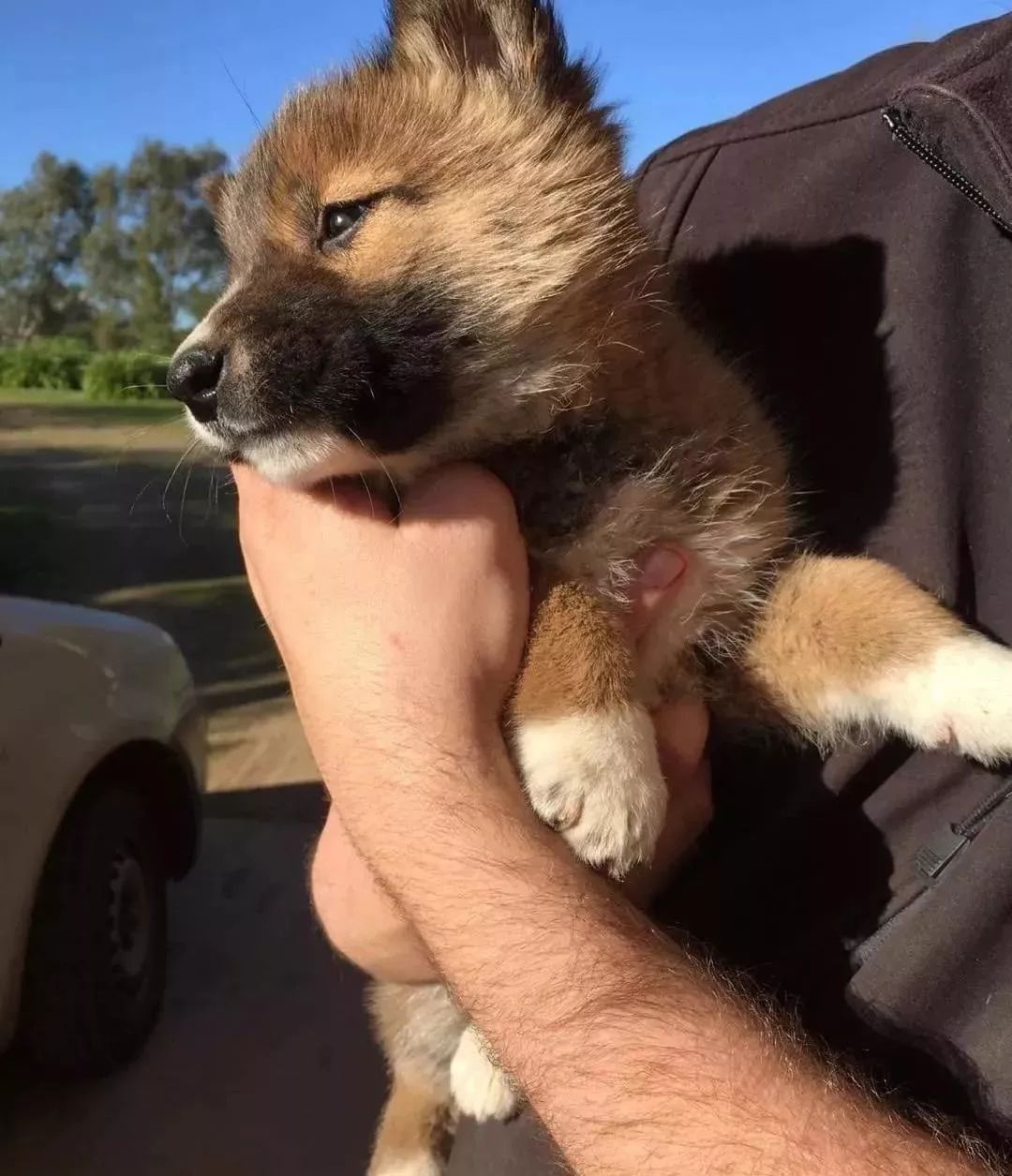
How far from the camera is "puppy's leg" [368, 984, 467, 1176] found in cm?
202

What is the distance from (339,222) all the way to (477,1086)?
161 centimetres

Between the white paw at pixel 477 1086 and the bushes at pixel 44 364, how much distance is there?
5.18 meters

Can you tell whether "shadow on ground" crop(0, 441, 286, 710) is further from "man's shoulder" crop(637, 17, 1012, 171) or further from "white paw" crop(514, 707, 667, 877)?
"white paw" crop(514, 707, 667, 877)

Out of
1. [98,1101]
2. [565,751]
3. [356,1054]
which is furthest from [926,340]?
[98,1101]

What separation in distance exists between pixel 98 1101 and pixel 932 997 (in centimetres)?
284

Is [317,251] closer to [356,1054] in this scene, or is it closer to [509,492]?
[509,492]

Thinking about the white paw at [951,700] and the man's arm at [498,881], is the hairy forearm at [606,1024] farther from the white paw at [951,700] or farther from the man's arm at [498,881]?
the white paw at [951,700]

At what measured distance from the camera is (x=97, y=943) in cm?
300

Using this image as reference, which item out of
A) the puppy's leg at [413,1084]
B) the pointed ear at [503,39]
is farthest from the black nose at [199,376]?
the puppy's leg at [413,1084]

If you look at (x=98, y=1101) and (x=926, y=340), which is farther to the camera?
(x=98, y=1101)

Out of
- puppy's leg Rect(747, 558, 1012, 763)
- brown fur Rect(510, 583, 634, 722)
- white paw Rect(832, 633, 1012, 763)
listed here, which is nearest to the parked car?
brown fur Rect(510, 583, 634, 722)

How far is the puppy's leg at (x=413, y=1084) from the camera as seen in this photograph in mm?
2023

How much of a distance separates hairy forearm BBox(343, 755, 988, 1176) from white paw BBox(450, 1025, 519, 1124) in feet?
1.93

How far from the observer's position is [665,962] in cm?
119
